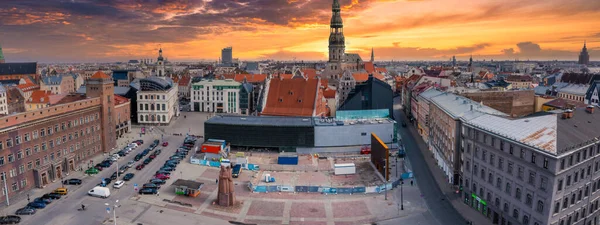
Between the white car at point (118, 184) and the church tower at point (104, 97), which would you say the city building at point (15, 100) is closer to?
the church tower at point (104, 97)

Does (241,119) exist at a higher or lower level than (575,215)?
higher

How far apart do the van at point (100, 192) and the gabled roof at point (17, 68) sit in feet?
511

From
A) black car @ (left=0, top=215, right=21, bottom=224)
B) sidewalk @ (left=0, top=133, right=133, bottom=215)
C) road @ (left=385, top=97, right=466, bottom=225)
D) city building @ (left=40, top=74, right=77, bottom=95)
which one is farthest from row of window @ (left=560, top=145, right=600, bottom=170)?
city building @ (left=40, top=74, right=77, bottom=95)

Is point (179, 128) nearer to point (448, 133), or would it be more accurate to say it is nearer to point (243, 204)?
point (243, 204)

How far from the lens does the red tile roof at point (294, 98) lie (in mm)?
94562

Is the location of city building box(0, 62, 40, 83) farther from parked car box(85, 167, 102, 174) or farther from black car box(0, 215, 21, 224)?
black car box(0, 215, 21, 224)

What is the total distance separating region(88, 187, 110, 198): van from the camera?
5684cm

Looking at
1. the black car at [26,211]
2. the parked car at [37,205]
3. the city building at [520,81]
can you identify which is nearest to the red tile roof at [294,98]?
the parked car at [37,205]

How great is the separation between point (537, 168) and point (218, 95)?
106m

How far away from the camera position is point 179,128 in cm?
10862

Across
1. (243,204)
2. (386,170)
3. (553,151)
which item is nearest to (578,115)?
(553,151)

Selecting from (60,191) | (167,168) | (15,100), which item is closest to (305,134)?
(167,168)

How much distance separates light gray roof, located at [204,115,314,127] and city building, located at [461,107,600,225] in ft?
123

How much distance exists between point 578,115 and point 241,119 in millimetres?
60682
